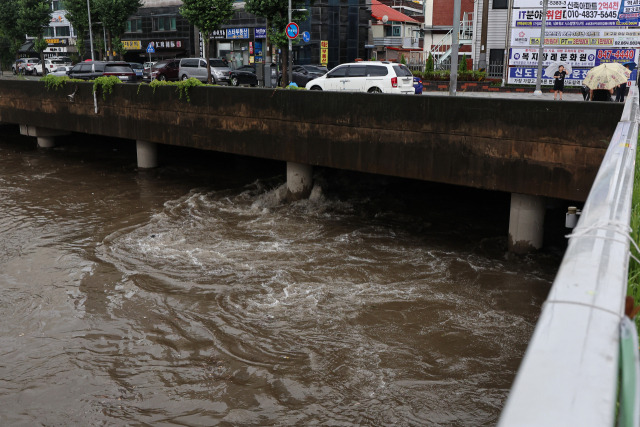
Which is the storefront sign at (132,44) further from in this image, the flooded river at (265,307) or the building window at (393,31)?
the flooded river at (265,307)

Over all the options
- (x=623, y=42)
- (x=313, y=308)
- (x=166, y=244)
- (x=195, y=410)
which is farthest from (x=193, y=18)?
(x=195, y=410)

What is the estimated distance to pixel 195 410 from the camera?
6.40 metres

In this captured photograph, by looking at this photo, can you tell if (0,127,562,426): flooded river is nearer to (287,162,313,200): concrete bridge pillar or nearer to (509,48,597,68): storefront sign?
(287,162,313,200): concrete bridge pillar

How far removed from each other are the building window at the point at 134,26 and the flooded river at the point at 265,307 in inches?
1695

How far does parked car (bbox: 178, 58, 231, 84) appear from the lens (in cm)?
3244

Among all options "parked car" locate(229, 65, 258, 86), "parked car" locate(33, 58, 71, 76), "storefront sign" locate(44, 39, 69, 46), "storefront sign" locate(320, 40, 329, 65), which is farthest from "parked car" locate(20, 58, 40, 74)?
"parked car" locate(229, 65, 258, 86)

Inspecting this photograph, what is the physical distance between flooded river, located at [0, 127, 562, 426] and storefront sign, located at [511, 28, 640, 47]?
14.7m

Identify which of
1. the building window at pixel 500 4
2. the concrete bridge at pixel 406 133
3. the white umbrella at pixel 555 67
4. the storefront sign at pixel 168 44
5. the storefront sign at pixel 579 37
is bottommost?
the concrete bridge at pixel 406 133

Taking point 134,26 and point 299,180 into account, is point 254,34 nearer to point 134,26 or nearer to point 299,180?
point 134,26

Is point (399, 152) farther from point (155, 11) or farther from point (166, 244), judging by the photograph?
point (155, 11)

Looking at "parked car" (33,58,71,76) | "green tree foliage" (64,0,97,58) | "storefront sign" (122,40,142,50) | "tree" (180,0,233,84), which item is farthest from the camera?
"storefront sign" (122,40,142,50)

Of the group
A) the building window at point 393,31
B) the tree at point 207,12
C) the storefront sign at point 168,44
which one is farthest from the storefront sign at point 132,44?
the tree at point 207,12

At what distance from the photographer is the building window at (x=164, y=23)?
174 ft

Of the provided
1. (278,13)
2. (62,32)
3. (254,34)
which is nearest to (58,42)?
(62,32)
